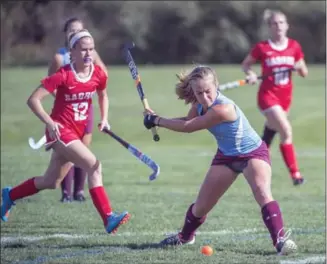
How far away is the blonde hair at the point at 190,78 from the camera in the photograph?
244 inches

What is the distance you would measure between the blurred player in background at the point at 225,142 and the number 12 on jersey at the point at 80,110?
3.35 feet

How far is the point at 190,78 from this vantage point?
627 centimetres

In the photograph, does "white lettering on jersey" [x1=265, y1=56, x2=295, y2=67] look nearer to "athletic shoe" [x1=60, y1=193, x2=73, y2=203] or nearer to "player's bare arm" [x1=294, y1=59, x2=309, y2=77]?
"player's bare arm" [x1=294, y1=59, x2=309, y2=77]

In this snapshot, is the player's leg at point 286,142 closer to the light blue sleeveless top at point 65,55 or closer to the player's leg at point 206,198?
the light blue sleeveless top at point 65,55

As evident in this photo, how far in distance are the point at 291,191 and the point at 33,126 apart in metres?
10.2

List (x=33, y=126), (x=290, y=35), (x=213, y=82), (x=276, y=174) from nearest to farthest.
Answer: (x=213, y=82) → (x=276, y=174) → (x=33, y=126) → (x=290, y=35)

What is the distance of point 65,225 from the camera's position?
779cm

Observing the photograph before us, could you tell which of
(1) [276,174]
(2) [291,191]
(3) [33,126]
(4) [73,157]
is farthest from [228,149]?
(3) [33,126]

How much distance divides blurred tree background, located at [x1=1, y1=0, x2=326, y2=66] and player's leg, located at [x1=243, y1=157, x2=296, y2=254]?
2454 cm

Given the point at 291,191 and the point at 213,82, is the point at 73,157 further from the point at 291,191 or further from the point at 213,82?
the point at 291,191


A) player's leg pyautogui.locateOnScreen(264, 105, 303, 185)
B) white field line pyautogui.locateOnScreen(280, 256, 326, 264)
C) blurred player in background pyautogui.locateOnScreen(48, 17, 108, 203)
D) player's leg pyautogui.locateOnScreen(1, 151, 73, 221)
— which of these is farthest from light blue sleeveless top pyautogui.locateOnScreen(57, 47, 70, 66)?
white field line pyautogui.locateOnScreen(280, 256, 326, 264)

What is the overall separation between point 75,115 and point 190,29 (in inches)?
1013

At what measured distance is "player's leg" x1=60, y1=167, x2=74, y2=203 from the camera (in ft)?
30.1

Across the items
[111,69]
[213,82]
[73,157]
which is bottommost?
[111,69]
